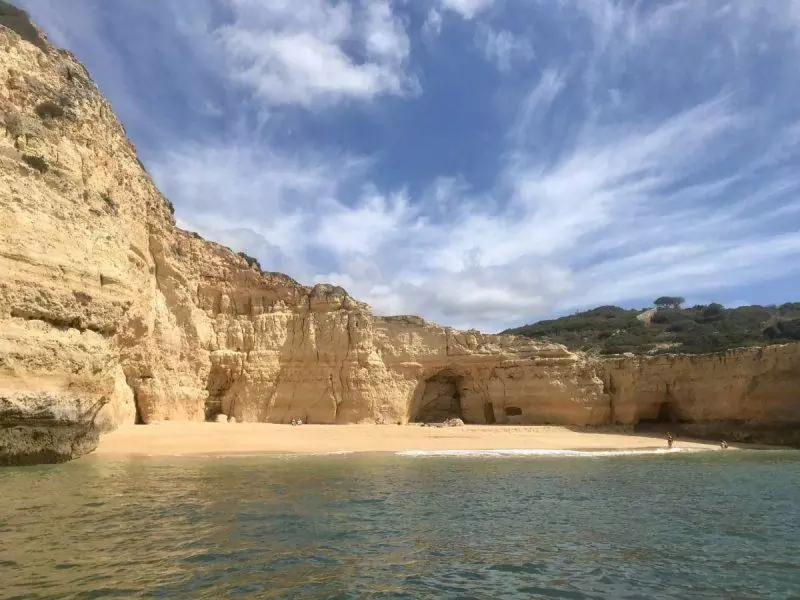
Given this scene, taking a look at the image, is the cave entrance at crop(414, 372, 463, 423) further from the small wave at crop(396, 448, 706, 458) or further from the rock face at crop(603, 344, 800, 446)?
the small wave at crop(396, 448, 706, 458)

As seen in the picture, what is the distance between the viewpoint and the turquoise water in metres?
5.76

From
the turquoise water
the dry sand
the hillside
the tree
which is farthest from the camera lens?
the tree

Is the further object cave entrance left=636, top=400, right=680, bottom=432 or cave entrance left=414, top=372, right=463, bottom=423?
cave entrance left=414, top=372, right=463, bottom=423

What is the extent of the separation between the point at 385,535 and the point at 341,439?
15.9 meters

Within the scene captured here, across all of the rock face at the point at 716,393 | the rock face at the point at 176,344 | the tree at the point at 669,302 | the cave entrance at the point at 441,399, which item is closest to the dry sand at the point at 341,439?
the rock face at the point at 176,344

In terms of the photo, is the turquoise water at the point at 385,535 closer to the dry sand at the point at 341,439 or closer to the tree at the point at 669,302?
the dry sand at the point at 341,439

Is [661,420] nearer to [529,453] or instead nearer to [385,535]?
[529,453]

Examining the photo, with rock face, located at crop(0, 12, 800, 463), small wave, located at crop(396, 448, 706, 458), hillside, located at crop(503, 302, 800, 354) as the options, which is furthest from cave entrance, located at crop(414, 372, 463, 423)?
hillside, located at crop(503, 302, 800, 354)

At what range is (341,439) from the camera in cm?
2358

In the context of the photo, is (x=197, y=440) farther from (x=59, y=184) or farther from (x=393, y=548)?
(x=393, y=548)

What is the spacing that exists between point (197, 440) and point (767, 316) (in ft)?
234

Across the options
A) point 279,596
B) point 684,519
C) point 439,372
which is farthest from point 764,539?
point 439,372

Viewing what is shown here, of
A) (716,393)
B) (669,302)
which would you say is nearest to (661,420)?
(716,393)

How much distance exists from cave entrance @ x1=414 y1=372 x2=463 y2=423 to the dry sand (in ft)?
17.1
